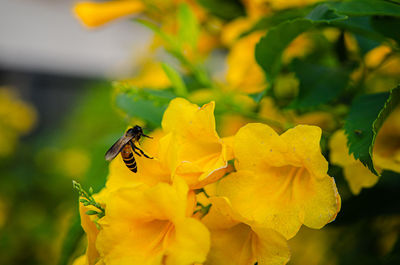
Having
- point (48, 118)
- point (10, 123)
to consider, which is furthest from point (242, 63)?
point (48, 118)

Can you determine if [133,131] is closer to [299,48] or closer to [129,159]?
[129,159]

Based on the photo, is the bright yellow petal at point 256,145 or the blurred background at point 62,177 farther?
the blurred background at point 62,177

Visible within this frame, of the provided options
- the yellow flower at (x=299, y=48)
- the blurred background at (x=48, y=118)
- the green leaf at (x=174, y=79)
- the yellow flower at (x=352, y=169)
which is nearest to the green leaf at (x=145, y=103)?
the green leaf at (x=174, y=79)

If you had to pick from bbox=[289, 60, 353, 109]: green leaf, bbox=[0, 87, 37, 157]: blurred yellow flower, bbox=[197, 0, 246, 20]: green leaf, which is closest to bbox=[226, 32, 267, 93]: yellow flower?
bbox=[197, 0, 246, 20]: green leaf

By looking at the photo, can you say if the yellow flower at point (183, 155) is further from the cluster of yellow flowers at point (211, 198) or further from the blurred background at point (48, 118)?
the blurred background at point (48, 118)

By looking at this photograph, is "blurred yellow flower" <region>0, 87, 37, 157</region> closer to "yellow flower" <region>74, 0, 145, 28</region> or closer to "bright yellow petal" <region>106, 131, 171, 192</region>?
"yellow flower" <region>74, 0, 145, 28</region>
